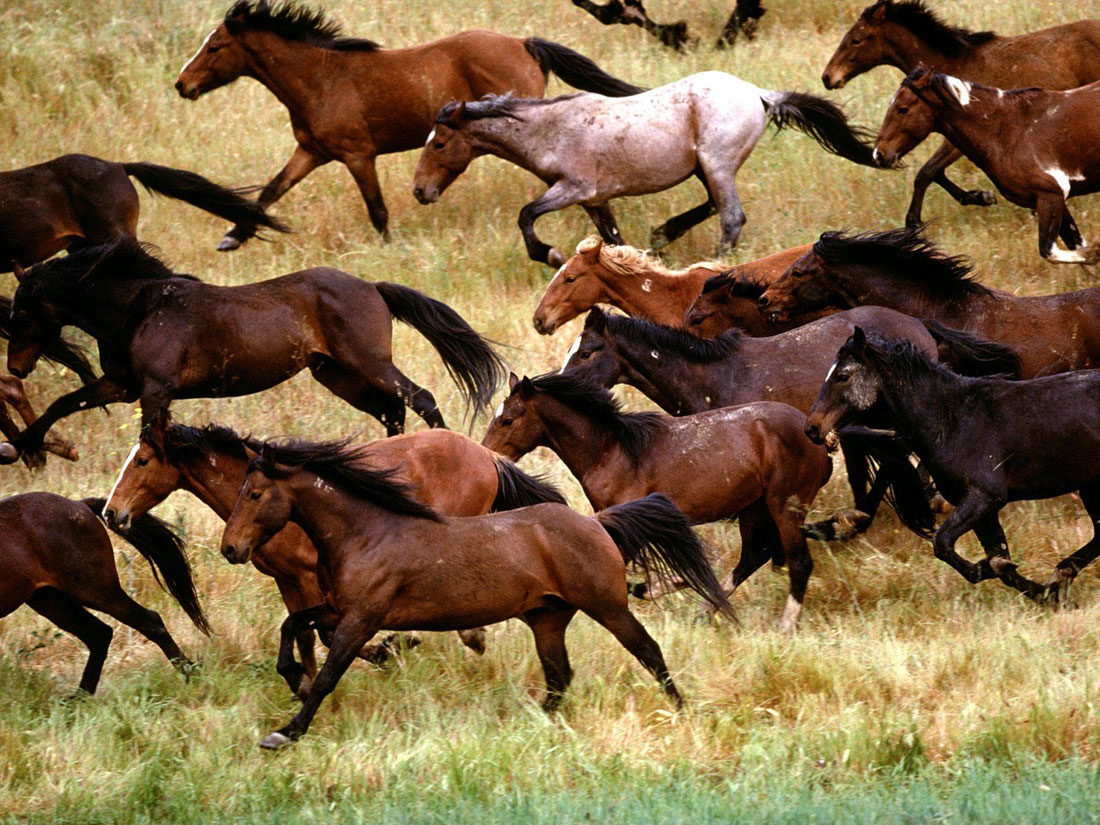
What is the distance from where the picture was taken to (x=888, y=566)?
8.24 metres

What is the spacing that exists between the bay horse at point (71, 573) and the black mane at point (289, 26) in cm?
640

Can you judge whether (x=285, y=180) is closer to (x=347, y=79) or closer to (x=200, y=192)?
(x=347, y=79)

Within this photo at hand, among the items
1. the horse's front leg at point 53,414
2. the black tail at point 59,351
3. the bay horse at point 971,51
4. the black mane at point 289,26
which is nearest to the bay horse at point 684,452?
the horse's front leg at point 53,414

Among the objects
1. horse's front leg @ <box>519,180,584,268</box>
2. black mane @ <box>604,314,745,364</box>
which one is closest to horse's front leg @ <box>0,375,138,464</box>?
black mane @ <box>604,314,745,364</box>

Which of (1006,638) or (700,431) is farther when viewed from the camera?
(700,431)

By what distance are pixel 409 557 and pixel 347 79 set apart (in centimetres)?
728

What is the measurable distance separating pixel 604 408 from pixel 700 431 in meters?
0.51

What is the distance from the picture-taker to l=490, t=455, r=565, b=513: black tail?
24.9 feet

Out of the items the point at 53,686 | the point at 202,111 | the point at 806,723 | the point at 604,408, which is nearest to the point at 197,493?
the point at 53,686

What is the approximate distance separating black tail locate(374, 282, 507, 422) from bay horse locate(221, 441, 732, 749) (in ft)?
10.4

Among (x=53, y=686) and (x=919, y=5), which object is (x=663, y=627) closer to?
(x=53, y=686)

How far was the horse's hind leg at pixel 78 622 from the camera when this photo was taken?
24.2 feet

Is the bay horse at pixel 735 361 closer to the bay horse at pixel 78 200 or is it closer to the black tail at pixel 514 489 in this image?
the black tail at pixel 514 489

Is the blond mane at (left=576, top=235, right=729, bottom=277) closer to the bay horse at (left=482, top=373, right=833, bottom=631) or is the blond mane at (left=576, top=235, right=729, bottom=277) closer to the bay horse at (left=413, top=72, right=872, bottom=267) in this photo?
the bay horse at (left=413, top=72, right=872, bottom=267)
